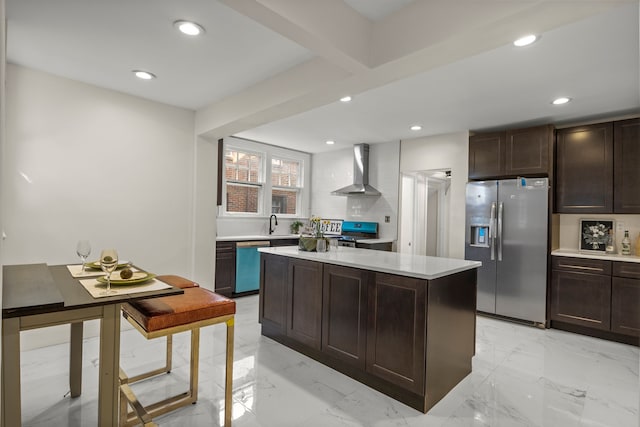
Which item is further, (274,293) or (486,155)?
(486,155)

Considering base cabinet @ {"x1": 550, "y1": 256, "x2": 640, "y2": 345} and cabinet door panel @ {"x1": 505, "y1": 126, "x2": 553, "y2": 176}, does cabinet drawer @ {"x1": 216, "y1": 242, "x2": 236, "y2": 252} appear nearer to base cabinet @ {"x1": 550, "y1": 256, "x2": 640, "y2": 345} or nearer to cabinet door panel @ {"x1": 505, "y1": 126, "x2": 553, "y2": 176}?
cabinet door panel @ {"x1": 505, "y1": 126, "x2": 553, "y2": 176}

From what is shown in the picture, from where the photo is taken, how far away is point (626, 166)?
360 cm

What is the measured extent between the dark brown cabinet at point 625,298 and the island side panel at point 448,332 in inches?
80.6

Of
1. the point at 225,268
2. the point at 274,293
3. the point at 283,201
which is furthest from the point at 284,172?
the point at 274,293

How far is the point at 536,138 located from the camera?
3992 mm

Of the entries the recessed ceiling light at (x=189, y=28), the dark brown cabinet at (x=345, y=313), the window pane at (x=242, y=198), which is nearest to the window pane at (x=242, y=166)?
the window pane at (x=242, y=198)

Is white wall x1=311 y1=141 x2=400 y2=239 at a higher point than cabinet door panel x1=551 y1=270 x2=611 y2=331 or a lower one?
higher

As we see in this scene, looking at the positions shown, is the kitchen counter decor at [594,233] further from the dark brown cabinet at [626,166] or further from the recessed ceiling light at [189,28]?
the recessed ceiling light at [189,28]

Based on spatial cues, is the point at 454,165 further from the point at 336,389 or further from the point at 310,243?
the point at 336,389

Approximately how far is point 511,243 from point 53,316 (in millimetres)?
4428

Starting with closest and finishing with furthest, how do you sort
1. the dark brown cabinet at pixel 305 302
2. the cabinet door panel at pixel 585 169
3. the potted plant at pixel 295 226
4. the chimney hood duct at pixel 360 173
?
1. the dark brown cabinet at pixel 305 302
2. the cabinet door panel at pixel 585 169
3. the chimney hood duct at pixel 360 173
4. the potted plant at pixel 295 226

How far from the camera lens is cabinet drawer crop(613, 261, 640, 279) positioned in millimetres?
3386

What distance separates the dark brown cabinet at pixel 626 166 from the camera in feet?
11.6

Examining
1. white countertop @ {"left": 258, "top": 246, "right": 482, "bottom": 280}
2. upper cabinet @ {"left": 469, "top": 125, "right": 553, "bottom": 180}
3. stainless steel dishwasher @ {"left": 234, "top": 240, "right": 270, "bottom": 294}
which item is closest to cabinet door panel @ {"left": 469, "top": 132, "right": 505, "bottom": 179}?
upper cabinet @ {"left": 469, "top": 125, "right": 553, "bottom": 180}
